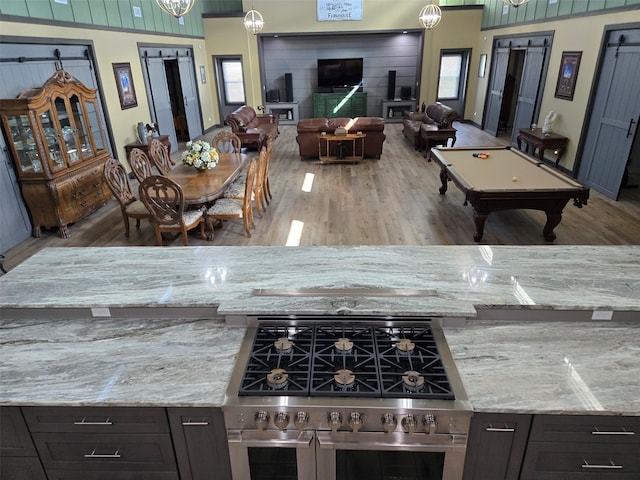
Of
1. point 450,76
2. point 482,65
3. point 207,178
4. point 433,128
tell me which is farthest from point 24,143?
point 450,76

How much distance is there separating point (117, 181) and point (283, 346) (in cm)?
381

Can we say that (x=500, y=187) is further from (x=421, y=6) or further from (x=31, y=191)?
(x=421, y=6)

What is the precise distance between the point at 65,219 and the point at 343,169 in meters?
4.54

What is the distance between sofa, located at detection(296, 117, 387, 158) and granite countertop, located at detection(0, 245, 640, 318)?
19.7ft

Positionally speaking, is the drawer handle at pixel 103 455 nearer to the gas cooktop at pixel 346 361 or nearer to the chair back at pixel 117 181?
the gas cooktop at pixel 346 361

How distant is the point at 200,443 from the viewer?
154 cm

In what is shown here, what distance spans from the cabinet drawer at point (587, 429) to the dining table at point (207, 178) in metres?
3.64

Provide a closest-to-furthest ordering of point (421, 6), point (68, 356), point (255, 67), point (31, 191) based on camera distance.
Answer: point (68, 356) → point (31, 191) → point (421, 6) → point (255, 67)

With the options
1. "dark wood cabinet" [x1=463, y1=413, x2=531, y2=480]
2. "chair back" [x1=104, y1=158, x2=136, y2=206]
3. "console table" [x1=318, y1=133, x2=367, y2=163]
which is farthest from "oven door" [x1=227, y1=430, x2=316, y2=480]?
"console table" [x1=318, y1=133, x2=367, y2=163]

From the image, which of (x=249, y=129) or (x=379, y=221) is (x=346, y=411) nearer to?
(x=379, y=221)

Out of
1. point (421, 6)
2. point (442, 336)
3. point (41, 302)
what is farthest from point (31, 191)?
point (421, 6)

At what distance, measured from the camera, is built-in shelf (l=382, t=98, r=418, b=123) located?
11500 millimetres

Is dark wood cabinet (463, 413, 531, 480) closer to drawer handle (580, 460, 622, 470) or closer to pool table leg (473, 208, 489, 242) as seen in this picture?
drawer handle (580, 460, 622, 470)

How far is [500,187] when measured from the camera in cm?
431
